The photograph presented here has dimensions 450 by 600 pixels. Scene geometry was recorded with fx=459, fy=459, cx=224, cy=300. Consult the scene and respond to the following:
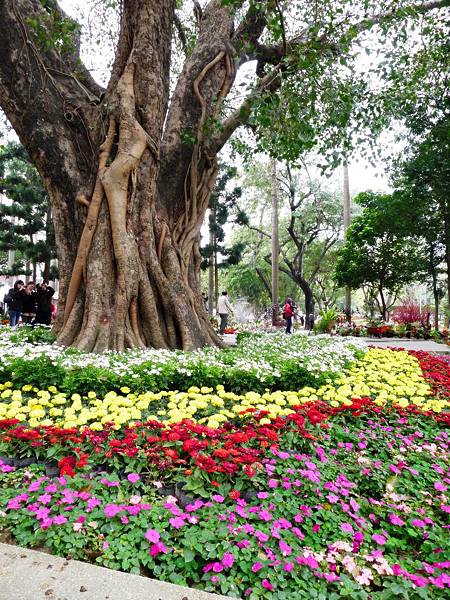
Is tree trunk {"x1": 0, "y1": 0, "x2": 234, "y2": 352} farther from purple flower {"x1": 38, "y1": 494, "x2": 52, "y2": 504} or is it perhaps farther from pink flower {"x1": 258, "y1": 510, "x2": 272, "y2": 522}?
pink flower {"x1": 258, "y1": 510, "x2": 272, "y2": 522}

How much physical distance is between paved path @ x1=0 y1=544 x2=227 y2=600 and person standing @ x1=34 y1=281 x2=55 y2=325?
31.9 ft

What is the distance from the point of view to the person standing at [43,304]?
35.3 ft

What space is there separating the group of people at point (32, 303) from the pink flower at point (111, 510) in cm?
907

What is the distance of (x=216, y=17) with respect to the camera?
750cm

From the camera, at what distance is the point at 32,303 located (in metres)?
11.5

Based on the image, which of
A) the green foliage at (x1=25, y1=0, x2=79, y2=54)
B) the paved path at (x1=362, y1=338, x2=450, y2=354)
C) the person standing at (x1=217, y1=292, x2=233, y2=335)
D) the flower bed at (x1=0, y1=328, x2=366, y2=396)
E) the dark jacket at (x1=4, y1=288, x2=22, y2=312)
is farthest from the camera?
the person standing at (x1=217, y1=292, x2=233, y2=335)

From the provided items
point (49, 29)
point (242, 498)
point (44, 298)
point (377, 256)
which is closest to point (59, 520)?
point (242, 498)

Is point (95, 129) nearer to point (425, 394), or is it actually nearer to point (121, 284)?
point (121, 284)

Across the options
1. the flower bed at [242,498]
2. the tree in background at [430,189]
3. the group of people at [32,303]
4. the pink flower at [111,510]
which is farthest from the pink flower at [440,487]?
the group of people at [32,303]

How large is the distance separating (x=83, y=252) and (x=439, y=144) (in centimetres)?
784

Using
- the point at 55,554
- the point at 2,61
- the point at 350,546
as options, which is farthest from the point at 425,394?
the point at 2,61

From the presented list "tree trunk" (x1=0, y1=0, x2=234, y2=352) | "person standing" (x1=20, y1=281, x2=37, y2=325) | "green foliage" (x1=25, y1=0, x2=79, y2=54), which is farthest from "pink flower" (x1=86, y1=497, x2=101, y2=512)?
"person standing" (x1=20, y1=281, x2=37, y2=325)

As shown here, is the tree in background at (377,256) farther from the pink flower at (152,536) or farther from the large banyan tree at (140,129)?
the pink flower at (152,536)

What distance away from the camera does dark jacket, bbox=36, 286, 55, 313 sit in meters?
10.8
